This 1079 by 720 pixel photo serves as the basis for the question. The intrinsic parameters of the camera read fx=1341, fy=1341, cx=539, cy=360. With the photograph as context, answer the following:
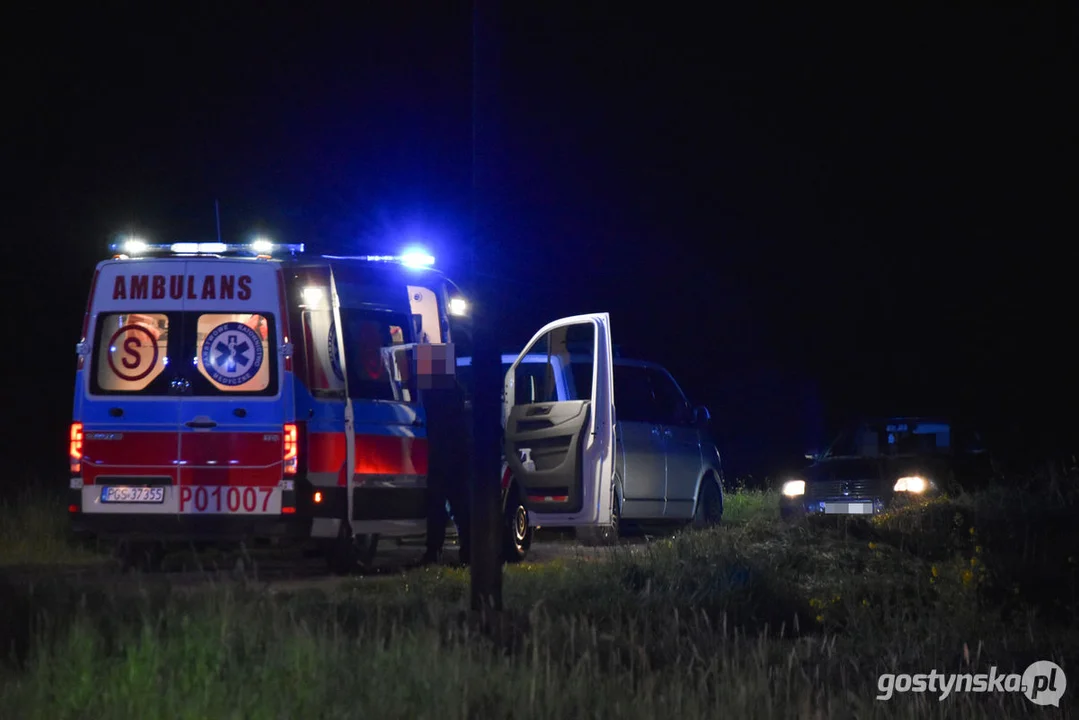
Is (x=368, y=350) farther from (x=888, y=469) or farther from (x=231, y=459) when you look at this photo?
(x=888, y=469)

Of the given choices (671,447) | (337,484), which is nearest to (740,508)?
(671,447)

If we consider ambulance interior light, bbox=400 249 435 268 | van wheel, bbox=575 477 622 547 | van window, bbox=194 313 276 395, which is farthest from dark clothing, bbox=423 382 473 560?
van window, bbox=194 313 276 395

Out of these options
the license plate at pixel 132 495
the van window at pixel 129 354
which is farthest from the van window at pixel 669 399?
the license plate at pixel 132 495

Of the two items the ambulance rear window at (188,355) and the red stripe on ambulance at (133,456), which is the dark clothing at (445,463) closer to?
the ambulance rear window at (188,355)

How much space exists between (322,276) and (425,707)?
20.9ft

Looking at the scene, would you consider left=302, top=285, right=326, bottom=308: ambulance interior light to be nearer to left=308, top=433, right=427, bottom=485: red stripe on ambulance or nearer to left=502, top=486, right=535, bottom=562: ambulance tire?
left=308, top=433, right=427, bottom=485: red stripe on ambulance

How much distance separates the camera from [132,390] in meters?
11.3

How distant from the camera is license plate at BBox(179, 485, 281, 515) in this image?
10984 mm

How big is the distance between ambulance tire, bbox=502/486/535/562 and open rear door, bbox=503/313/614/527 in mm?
149

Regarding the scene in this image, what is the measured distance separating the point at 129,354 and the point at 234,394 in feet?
3.26

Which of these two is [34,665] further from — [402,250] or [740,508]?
[740,508]

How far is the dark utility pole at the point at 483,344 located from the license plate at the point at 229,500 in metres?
3.25

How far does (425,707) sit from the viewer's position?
18.7 ft

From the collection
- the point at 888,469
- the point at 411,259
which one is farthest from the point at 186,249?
the point at 888,469
